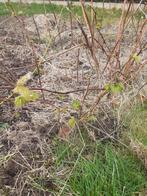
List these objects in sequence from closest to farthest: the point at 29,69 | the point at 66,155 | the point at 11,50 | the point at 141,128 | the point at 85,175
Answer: the point at 85,175
the point at 66,155
the point at 141,128
the point at 29,69
the point at 11,50

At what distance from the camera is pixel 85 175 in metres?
3.19

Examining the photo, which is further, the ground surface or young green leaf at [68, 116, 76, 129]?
young green leaf at [68, 116, 76, 129]

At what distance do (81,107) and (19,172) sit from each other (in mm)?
645

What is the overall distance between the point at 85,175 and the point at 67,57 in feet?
6.48

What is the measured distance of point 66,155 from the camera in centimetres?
346

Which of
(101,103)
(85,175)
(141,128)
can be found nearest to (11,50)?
(101,103)

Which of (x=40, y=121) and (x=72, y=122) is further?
(x=40, y=121)

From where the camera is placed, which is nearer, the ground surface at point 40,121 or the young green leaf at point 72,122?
the ground surface at point 40,121

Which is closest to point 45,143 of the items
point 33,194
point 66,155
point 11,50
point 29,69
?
point 66,155

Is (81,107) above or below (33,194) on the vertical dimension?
Answer: above

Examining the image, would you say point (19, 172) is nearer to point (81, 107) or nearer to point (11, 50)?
point (81, 107)

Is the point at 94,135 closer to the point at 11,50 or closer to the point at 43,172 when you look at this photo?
the point at 43,172

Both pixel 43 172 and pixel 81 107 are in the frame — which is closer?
pixel 43 172

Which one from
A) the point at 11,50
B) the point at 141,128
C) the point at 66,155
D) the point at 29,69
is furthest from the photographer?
the point at 11,50
